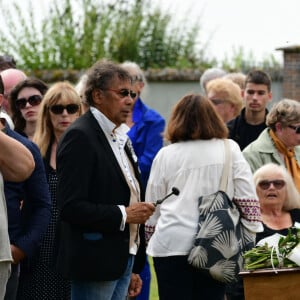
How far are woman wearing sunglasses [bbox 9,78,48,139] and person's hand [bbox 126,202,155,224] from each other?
7.04 feet

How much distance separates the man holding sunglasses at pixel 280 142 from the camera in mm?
9727

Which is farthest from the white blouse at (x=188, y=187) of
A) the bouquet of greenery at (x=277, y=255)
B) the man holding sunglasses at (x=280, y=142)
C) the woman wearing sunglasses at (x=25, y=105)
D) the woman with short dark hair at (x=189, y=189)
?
the man holding sunglasses at (x=280, y=142)

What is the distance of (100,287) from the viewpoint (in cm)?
687

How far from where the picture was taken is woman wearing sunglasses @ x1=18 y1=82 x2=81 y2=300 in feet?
25.7

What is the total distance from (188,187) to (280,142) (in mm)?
2170

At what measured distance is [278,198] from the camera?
9.07 metres

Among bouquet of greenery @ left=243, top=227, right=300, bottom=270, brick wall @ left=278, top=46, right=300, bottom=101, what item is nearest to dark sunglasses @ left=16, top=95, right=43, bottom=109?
bouquet of greenery @ left=243, top=227, right=300, bottom=270

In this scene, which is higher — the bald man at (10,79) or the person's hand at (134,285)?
the bald man at (10,79)

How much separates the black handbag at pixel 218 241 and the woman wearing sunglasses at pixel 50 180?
0.93 m

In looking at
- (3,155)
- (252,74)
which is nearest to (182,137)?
(3,155)

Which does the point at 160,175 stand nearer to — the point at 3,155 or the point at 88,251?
the point at 88,251

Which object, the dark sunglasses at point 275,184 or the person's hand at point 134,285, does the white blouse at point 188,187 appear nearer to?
the person's hand at point 134,285

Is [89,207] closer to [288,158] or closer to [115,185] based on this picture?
[115,185]

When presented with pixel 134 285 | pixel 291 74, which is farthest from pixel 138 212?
pixel 291 74
